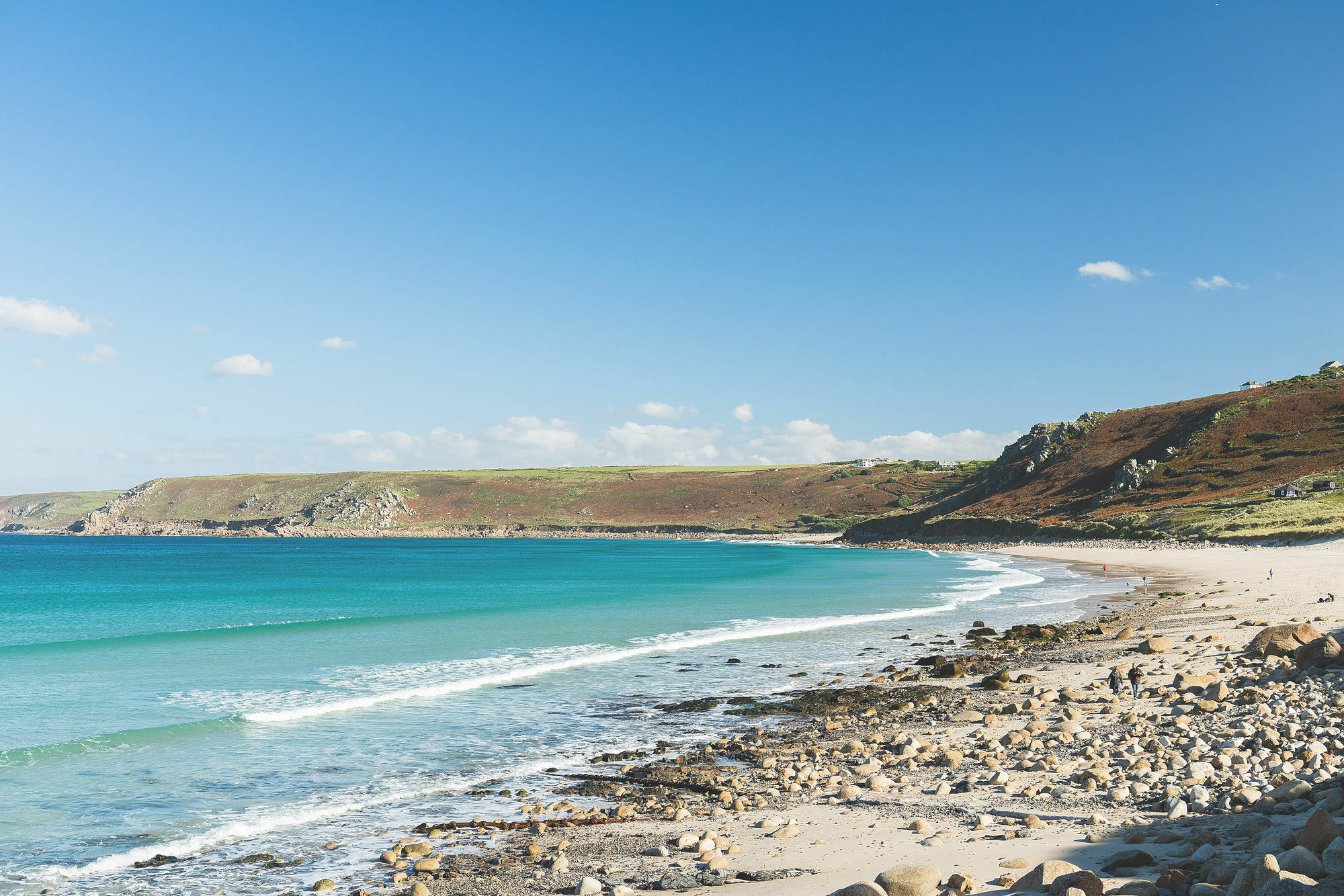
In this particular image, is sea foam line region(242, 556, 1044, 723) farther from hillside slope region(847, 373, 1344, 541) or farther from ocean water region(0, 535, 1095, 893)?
hillside slope region(847, 373, 1344, 541)

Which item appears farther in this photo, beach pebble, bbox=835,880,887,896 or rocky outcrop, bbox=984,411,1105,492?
rocky outcrop, bbox=984,411,1105,492

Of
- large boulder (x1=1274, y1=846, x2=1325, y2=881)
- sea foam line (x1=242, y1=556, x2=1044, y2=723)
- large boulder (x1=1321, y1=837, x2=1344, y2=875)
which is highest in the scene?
large boulder (x1=1321, y1=837, x2=1344, y2=875)

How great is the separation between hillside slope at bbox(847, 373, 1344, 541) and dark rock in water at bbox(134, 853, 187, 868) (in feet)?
211

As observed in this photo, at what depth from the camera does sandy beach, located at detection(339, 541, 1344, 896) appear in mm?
8766

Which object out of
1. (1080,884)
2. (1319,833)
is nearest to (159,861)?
(1080,884)

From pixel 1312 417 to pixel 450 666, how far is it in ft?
370

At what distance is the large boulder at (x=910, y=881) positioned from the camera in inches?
287

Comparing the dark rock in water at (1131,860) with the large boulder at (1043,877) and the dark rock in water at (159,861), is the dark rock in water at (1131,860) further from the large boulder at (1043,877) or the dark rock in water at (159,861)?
the dark rock in water at (159,861)

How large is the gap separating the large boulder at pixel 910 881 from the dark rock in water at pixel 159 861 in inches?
358

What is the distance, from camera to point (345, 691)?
71.9 feet

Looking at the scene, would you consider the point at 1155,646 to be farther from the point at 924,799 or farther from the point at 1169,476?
the point at 1169,476

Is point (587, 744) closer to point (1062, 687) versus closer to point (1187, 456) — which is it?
point (1062, 687)

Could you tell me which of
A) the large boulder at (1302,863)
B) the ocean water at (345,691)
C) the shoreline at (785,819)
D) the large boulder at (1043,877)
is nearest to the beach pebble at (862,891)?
the shoreline at (785,819)

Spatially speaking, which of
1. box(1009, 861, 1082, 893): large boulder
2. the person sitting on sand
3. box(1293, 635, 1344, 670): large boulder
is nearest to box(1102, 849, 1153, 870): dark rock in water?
box(1009, 861, 1082, 893): large boulder
